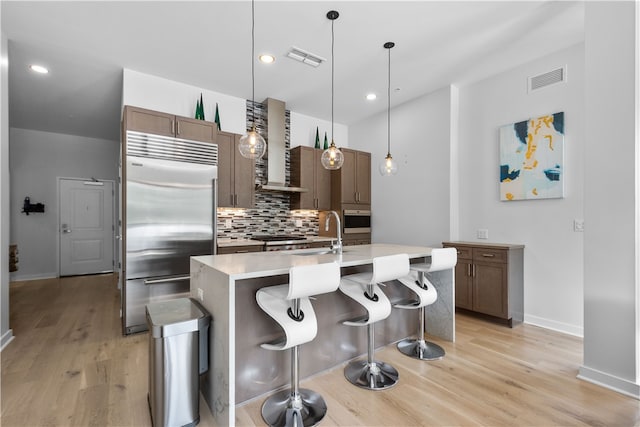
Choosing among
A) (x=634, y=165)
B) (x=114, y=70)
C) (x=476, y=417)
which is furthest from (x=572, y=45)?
(x=114, y=70)

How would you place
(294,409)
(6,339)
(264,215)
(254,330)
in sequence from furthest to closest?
(264,215), (6,339), (254,330), (294,409)

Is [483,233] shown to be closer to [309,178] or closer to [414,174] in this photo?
[414,174]

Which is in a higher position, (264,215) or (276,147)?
(276,147)

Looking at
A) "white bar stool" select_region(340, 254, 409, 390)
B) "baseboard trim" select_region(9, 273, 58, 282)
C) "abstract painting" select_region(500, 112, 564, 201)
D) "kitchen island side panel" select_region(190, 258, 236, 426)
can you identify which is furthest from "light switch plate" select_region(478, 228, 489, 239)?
"baseboard trim" select_region(9, 273, 58, 282)

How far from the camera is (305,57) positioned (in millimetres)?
3418

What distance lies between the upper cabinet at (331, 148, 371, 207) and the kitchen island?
2.42 meters

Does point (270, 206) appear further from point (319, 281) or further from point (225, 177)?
point (319, 281)

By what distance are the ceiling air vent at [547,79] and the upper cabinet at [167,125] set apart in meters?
3.84

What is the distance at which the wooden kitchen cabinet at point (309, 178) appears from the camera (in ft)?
16.1

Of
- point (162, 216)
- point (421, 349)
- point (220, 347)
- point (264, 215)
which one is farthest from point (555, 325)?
point (162, 216)

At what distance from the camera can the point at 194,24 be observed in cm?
283

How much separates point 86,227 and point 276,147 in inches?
190

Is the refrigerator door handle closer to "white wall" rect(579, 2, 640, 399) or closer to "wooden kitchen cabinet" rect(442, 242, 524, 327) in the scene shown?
"wooden kitchen cabinet" rect(442, 242, 524, 327)

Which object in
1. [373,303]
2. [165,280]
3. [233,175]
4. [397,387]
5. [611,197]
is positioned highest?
[233,175]
